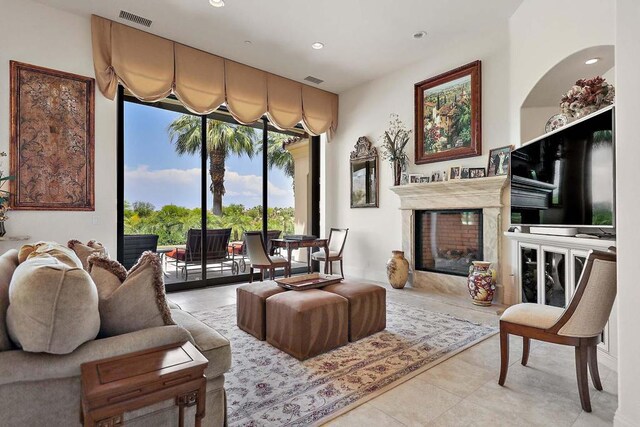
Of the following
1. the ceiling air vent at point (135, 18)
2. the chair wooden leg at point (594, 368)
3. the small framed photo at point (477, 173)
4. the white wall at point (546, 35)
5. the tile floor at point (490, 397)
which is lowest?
the tile floor at point (490, 397)

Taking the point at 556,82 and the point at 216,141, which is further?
the point at 216,141

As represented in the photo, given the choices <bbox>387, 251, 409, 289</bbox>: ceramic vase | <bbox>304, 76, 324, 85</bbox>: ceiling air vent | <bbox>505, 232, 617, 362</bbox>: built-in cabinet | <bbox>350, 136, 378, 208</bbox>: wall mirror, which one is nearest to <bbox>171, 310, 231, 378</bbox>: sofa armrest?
<bbox>505, 232, 617, 362</bbox>: built-in cabinet

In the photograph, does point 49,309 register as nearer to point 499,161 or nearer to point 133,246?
point 133,246

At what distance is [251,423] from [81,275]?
115cm

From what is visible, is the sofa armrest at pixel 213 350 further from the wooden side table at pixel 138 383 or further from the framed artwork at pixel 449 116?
the framed artwork at pixel 449 116

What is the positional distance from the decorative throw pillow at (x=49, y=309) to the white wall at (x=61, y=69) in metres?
3.17

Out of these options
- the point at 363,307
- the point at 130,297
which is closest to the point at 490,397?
the point at 363,307

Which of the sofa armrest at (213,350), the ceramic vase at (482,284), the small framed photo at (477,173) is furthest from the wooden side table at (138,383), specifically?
the small framed photo at (477,173)

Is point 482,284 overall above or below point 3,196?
below

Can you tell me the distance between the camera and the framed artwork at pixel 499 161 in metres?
4.05

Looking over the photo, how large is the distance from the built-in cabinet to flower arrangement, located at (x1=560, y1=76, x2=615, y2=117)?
1.11 meters

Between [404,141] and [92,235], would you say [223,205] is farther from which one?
[404,141]

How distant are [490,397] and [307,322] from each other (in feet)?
4.13

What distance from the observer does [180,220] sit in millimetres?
5016
